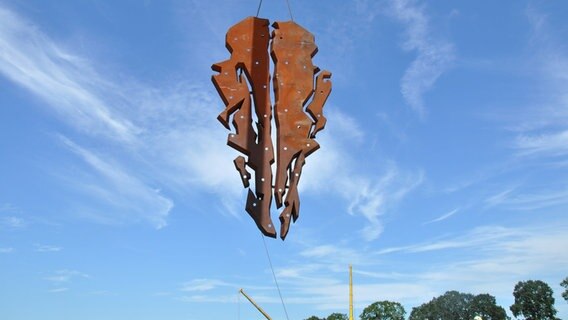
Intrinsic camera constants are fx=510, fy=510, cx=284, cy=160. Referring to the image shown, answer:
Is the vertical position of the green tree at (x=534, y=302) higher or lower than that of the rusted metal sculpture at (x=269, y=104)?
higher

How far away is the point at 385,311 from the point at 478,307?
43.2 feet

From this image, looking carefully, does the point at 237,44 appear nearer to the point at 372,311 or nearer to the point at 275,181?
the point at 275,181

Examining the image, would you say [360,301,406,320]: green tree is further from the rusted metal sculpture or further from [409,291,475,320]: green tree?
the rusted metal sculpture

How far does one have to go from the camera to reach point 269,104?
6.19 meters

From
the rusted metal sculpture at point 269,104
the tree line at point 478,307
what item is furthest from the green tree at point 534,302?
the rusted metal sculpture at point 269,104

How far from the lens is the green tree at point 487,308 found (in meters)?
70.9

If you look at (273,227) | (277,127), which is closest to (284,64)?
(277,127)

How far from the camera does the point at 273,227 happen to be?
5.62 metres

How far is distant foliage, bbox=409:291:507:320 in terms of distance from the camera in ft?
233

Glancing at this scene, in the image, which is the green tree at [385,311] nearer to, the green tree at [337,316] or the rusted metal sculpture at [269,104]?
the green tree at [337,316]

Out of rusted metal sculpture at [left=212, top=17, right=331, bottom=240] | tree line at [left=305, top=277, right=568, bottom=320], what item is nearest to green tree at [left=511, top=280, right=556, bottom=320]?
tree line at [left=305, top=277, right=568, bottom=320]

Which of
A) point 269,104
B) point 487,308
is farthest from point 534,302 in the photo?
point 269,104

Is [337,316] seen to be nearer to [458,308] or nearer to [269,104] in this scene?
[458,308]

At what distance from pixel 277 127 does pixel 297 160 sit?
0.46m
